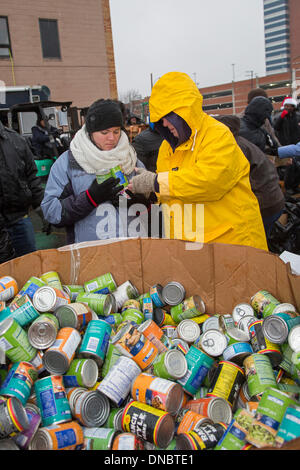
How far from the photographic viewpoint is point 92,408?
4.60ft

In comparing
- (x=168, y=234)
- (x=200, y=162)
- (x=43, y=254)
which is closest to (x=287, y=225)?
(x=168, y=234)

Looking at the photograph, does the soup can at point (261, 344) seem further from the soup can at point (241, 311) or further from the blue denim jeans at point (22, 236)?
the blue denim jeans at point (22, 236)

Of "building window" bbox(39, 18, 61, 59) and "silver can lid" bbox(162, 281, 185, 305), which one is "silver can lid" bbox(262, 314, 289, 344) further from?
"building window" bbox(39, 18, 61, 59)

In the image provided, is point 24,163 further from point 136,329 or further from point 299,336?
point 299,336

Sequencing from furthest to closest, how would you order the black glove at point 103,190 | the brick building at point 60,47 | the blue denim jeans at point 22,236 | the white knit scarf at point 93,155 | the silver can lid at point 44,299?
the brick building at point 60,47, the blue denim jeans at point 22,236, the white knit scarf at point 93,155, the black glove at point 103,190, the silver can lid at point 44,299

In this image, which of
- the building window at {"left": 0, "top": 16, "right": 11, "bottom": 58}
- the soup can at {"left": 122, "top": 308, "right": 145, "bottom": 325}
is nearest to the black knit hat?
the soup can at {"left": 122, "top": 308, "right": 145, "bottom": 325}

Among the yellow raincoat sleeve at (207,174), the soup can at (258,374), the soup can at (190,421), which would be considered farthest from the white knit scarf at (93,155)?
the soup can at (190,421)

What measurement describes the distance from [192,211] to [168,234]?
33cm

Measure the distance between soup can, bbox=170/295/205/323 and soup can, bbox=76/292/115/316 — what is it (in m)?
0.32

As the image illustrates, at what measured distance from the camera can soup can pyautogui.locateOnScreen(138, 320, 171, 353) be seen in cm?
166

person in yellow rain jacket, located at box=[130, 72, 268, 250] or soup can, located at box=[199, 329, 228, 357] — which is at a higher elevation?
person in yellow rain jacket, located at box=[130, 72, 268, 250]

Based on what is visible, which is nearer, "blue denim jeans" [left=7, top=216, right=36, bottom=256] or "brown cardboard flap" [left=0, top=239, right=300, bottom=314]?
"brown cardboard flap" [left=0, top=239, right=300, bottom=314]

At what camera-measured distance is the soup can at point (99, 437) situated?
1.27 m

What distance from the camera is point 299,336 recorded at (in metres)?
1.44
